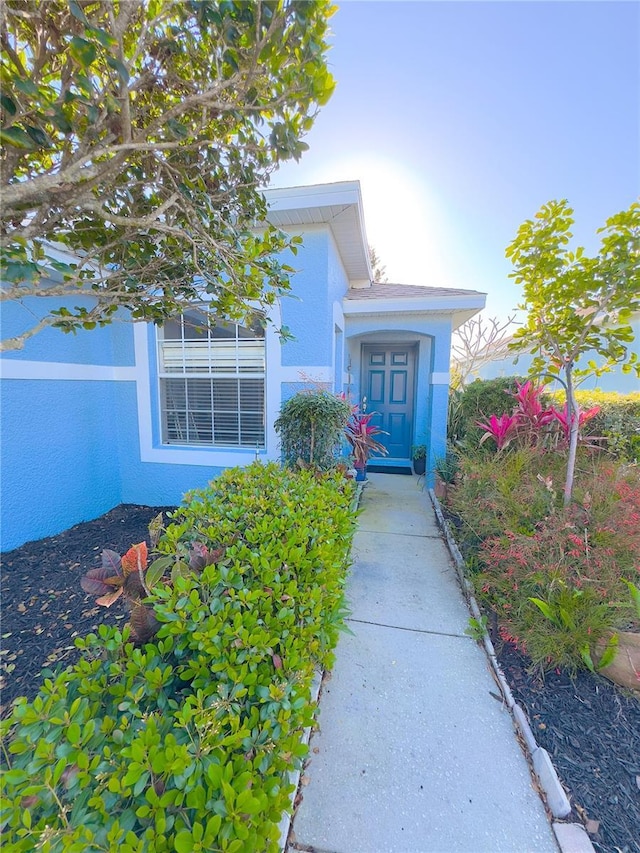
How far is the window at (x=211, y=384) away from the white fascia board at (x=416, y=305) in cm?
179

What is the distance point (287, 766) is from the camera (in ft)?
3.61

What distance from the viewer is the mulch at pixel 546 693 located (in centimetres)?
155

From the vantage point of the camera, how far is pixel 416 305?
209 inches

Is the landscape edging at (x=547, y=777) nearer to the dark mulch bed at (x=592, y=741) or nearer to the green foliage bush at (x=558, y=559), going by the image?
the dark mulch bed at (x=592, y=741)

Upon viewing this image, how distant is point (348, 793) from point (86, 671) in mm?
1383

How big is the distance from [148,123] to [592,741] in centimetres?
420

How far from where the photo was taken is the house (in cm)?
404

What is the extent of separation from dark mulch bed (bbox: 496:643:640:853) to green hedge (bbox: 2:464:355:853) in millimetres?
1339

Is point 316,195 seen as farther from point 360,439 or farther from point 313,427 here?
point 360,439

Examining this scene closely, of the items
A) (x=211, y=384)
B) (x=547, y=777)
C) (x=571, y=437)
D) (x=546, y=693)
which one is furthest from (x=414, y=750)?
(x=211, y=384)

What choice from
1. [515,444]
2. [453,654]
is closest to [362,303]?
[515,444]

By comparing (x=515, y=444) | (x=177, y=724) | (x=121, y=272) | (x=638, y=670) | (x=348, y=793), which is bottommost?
(x=348, y=793)

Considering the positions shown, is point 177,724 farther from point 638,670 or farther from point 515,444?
point 515,444

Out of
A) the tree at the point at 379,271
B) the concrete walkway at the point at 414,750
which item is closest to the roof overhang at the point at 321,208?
the concrete walkway at the point at 414,750
